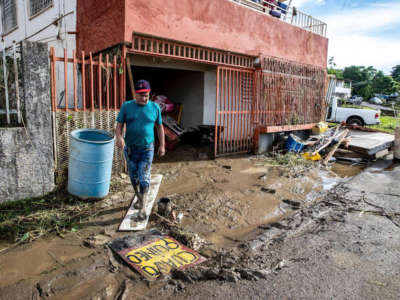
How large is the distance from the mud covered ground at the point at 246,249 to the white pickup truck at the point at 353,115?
11734mm

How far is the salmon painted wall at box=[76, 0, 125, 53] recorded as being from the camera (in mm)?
5578

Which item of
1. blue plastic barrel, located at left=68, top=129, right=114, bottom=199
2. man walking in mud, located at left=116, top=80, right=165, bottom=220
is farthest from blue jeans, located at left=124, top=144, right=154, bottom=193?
blue plastic barrel, located at left=68, top=129, right=114, bottom=199

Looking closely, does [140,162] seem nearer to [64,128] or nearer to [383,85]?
[64,128]

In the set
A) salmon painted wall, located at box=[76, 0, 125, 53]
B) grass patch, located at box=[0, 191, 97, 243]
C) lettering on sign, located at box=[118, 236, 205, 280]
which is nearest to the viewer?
lettering on sign, located at box=[118, 236, 205, 280]

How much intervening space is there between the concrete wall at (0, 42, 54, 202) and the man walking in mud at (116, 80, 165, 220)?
1467 millimetres

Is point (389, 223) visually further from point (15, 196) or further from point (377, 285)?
point (15, 196)

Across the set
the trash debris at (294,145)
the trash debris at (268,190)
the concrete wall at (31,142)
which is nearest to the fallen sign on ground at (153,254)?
the concrete wall at (31,142)

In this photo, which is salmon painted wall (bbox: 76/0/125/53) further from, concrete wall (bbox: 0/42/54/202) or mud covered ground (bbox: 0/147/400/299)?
mud covered ground (bbox: 0/147/400/299)

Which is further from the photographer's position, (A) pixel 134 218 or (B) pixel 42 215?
(A) pixel 134 218

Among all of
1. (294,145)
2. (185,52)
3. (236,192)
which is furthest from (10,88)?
(294,145)

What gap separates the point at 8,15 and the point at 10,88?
10.5m

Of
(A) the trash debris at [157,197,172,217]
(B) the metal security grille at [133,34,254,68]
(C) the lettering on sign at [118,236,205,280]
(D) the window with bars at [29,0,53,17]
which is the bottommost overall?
(C) the lettering on sign at [118,236,205,280]

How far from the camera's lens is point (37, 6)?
9242 mm

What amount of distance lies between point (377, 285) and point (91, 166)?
148 inches
